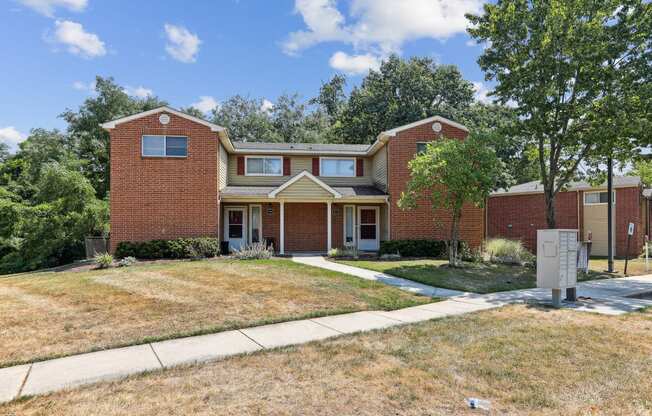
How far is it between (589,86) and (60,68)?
20884 mm

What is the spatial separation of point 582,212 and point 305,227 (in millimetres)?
15986

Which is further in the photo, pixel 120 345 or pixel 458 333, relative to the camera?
pixel 458 333

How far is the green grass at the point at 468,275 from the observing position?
1053 cm

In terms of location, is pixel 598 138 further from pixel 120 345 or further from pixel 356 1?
pixel 120 345

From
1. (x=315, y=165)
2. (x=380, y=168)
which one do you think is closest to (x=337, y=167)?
(x=315, y=165)

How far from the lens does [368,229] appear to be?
20078mm

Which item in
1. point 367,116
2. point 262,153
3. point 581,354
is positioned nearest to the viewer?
point 581,354

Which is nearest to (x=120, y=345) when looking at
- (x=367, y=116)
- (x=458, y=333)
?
(x=458, y=333)

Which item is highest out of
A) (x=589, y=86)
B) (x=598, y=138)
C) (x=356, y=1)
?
(x=356, y=1)

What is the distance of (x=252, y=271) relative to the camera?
463 inches

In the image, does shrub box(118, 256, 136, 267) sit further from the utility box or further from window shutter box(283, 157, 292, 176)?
the utility box

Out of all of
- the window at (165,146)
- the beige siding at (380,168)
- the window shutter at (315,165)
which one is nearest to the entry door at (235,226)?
the window at (165,146)

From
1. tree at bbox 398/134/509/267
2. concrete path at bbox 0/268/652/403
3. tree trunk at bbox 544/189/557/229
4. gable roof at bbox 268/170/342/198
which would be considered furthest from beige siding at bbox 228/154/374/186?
concrete path at bbox 0/268/652/403

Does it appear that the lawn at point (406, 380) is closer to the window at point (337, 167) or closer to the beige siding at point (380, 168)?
the beige siding at point (380, 168)
